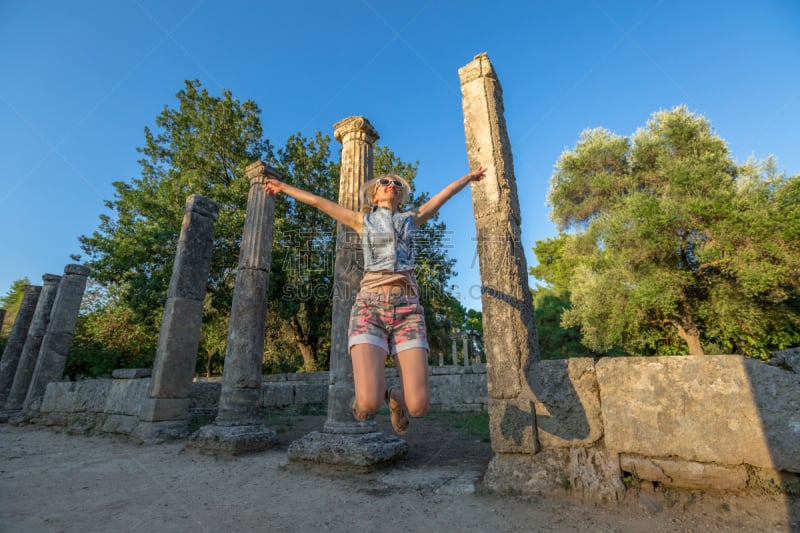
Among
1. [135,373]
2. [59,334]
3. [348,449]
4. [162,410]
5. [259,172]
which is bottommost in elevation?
[348,449]

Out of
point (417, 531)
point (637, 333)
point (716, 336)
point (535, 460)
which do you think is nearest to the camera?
point (417, 531)

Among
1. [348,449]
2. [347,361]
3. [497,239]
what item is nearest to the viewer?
[497,239]

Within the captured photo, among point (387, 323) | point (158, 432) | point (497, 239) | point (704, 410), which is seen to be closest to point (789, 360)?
point (704, 410)

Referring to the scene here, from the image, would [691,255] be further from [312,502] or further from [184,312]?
[184,312]

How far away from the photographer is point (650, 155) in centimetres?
1714

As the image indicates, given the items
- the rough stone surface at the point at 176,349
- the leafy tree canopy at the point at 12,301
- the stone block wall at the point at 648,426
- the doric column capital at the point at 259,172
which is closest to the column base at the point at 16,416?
the rough stone surface at the point at 176,349

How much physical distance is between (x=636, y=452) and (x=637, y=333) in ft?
42.7

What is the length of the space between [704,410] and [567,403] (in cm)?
108

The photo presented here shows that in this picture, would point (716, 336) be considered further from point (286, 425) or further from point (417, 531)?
point (417, 531)

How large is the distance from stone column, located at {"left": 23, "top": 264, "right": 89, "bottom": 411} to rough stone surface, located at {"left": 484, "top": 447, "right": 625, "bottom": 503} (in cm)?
1360

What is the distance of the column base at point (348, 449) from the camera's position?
15.5 ft

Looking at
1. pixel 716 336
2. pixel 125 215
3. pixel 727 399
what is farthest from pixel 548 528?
pixel 125 215

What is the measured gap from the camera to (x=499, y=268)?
4.46m

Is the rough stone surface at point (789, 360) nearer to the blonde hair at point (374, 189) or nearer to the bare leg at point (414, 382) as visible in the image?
the bare leg at point (414, 382)
